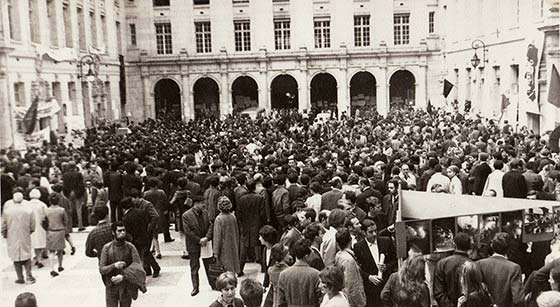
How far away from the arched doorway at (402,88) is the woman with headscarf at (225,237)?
37.5 metres

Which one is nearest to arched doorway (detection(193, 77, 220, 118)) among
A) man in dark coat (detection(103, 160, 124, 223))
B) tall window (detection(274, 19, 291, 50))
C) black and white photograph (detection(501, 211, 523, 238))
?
tall window (detection(274, 19, 291, 50))

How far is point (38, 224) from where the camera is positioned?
427 inches

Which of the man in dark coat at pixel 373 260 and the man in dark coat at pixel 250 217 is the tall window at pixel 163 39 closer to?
the man in dark coat at pixel 250 217

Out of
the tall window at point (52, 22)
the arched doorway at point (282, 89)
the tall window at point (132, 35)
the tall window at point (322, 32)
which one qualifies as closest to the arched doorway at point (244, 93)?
the arched doorway at point (282, 89)

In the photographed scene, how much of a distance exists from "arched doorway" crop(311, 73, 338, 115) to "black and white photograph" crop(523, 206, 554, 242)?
129 feet

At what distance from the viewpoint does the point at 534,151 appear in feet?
53.6

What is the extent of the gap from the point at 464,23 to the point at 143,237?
28062 mm

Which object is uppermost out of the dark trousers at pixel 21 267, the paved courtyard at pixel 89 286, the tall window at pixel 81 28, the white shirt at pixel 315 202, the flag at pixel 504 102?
the tall window at pixel 81 28

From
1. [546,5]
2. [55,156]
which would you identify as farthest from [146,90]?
[55,156]

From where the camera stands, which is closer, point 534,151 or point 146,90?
point 534,151

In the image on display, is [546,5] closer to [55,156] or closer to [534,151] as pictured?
[534,151]

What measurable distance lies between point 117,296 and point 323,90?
40.6 meters

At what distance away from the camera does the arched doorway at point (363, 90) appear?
47.7m

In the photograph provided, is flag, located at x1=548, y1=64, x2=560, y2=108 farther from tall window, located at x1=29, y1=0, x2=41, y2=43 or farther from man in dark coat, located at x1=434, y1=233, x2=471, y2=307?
tall window, located at x1=29, y1=0, x2=41, y2=43
